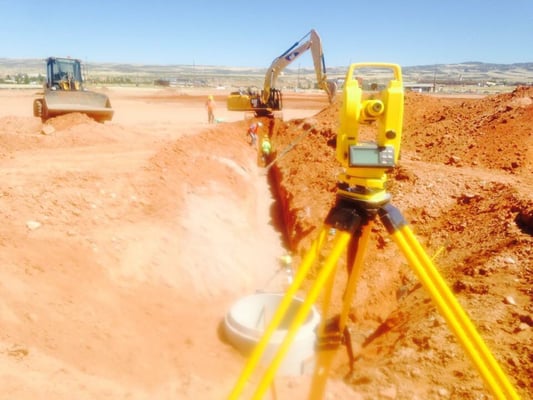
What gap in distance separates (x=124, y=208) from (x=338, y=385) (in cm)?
451

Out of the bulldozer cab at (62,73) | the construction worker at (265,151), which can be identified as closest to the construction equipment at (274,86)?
the construction worker at (265,151)

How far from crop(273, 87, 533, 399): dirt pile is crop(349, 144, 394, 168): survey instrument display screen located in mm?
2058

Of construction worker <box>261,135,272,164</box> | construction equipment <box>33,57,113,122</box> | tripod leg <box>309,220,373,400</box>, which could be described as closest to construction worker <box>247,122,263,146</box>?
construction worker <box>261,135,272,164</box>

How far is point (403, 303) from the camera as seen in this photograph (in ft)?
17.1

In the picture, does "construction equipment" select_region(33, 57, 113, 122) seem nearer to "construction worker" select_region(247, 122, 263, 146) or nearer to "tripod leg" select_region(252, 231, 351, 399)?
"construction worker" select_region(247, 122, 263, 146)

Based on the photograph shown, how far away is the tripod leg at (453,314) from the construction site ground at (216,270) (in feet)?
3.49

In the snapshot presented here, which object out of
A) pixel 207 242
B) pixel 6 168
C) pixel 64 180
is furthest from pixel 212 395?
pixel 6 168

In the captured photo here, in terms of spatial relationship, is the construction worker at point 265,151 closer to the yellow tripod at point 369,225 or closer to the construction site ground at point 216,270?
the construction site ground at point 216,270

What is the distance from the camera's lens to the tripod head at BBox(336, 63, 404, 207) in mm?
2479

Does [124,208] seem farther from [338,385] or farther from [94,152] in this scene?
[94,152]

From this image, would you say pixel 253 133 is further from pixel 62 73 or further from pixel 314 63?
pixel 62 73

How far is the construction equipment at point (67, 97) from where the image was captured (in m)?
17.5

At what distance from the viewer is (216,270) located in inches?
255

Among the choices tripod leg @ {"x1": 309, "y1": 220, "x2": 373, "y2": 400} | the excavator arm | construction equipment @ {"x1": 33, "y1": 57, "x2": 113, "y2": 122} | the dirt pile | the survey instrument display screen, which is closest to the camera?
the survey instrument display screen
